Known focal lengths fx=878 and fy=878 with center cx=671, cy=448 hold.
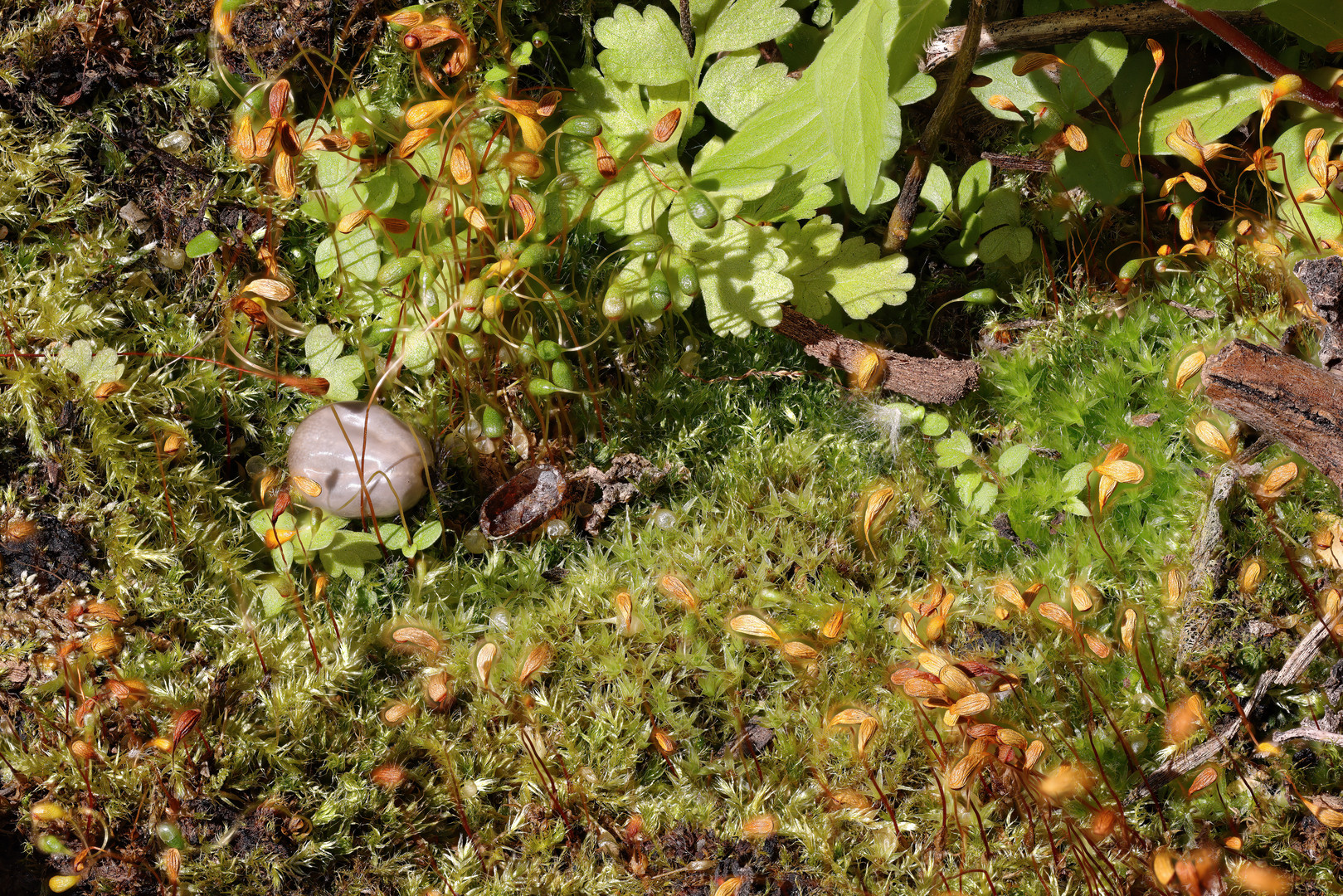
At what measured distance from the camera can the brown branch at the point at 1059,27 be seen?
210 cm

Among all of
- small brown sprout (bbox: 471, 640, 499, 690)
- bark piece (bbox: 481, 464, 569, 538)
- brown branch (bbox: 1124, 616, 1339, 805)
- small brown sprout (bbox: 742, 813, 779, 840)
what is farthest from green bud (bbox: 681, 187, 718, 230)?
brown branch (bbox: 1124, 616, 1339, 805)

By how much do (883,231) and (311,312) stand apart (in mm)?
1523

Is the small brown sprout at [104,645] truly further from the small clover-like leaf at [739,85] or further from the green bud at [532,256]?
the small clover-like leaf at [739,85]

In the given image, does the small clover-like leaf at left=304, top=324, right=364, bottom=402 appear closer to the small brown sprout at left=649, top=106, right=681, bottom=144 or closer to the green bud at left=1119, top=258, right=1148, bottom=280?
Answer: the small brown sprout at left=649, top=106, right=681, bottom=144

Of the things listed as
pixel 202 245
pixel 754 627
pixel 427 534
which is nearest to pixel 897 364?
pixel 754 627

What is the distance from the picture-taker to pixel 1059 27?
7.02 feet

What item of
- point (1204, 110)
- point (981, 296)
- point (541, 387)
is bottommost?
point (981, 296)

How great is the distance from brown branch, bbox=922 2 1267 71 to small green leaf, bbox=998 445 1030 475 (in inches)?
37.5

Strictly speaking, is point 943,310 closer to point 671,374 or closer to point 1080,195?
point 1080,195

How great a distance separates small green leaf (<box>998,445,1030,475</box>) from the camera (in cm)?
206

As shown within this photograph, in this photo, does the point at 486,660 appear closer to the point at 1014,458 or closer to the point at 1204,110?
the point at 1014,458

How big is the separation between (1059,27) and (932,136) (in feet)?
1.35

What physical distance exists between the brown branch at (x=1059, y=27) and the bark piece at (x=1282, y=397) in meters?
0.94

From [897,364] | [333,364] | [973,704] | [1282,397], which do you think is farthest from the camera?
[897,364]
